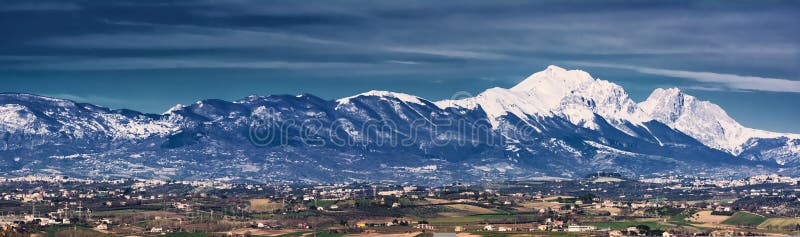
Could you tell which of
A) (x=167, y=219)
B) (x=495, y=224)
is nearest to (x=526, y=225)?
(x=495, y=224)

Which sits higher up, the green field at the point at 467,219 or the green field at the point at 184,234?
the green field at the point at 467,219

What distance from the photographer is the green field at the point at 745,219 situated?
6998 inches

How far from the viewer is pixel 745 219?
183750 mm

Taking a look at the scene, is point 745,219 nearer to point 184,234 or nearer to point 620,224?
point 620,224

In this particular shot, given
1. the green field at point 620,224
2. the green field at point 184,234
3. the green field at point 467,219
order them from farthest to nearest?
the green field at point 467,219 → the green field at point 620,224 → the green field at point 184,234

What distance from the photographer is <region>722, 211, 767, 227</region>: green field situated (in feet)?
583

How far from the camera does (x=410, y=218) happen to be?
184 meters

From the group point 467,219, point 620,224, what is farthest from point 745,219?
point 467,219

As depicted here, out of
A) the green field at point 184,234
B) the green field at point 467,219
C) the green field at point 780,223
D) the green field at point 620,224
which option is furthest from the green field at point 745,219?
the green field at point 184,234

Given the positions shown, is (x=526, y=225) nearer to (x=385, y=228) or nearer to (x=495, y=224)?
(x=495, y=224)

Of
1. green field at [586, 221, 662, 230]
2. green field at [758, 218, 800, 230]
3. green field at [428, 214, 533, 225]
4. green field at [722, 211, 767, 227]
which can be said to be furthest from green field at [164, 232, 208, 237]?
green field at [722, 211, 767, 227]

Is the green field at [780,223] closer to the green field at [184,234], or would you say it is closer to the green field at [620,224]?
the green field at [620,224]

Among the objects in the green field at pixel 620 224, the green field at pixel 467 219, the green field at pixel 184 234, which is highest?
the green field at pixel 467 219

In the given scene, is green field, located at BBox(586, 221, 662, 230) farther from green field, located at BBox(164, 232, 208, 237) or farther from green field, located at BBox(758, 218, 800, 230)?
green field, located at BBox(164, 232, 208, 237)
